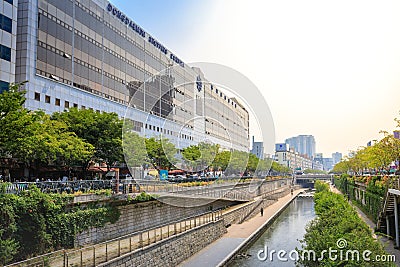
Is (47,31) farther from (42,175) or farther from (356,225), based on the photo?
(356,225)

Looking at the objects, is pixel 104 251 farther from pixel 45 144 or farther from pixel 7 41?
pixel 7 41

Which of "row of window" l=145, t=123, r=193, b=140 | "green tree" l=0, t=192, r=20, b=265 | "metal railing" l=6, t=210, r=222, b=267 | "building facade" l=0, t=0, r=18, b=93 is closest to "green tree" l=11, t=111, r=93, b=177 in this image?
"green tree" l=0, t=192, r=20, b=265

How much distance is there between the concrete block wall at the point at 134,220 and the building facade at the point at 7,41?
19819mm

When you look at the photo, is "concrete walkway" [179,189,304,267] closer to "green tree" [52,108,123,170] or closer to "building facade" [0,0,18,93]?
"green tree" [52,108,123,170]

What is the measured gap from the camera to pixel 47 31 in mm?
44594

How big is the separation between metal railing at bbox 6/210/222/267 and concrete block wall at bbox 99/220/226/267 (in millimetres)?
339

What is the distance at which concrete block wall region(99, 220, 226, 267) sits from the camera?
22.6m

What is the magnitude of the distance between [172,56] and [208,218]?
50.1 metres

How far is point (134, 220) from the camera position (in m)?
31.8

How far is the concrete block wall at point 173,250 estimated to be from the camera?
22.6 m

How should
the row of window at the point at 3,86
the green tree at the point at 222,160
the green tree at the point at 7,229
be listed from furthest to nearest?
the green tree at the point at 222,160 → the row of window at the point at 3,86 → the green tree at the point at 7,229

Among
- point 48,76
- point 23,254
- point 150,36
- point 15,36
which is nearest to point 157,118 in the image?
point 150,36

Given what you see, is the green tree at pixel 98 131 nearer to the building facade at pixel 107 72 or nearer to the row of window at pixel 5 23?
the building facade at pixel 107 72

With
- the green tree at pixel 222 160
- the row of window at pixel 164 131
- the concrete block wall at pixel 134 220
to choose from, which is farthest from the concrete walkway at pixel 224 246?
the row of window at pixel 164 131
